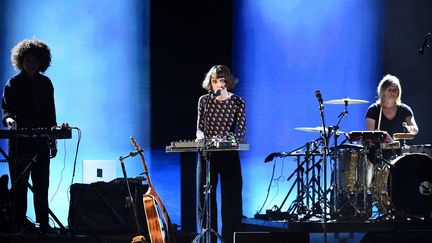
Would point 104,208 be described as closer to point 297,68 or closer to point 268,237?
point 268,237

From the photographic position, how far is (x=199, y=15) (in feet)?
29.9

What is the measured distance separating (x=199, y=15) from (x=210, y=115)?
2306 mm

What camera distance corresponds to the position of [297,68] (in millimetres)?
9297

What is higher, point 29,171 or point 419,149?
point 419,149

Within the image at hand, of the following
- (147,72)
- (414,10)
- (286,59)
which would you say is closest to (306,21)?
(286,59)

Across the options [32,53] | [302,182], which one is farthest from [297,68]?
[32,53]

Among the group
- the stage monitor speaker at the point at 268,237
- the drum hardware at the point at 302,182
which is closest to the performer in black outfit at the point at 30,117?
the stage monitor speaker at the point at 268,237

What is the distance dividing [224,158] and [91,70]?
9.04 ft

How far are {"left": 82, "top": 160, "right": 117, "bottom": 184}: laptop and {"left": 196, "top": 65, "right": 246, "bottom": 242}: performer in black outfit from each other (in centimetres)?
168

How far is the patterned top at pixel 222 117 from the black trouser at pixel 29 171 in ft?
5.25

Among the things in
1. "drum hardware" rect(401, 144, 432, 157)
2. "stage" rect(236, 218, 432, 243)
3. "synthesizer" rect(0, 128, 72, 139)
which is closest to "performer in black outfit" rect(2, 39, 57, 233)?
"synthesizer" rect(0, 128, 72, 139)

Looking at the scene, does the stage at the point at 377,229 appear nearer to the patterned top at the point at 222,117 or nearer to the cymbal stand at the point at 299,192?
the cymbal stand at the point at 299,192

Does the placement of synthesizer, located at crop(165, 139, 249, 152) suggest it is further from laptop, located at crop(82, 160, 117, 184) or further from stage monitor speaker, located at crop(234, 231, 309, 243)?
laptop, located at crop(82, 160, 117, 184)

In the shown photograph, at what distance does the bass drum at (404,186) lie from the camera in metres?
7.63
